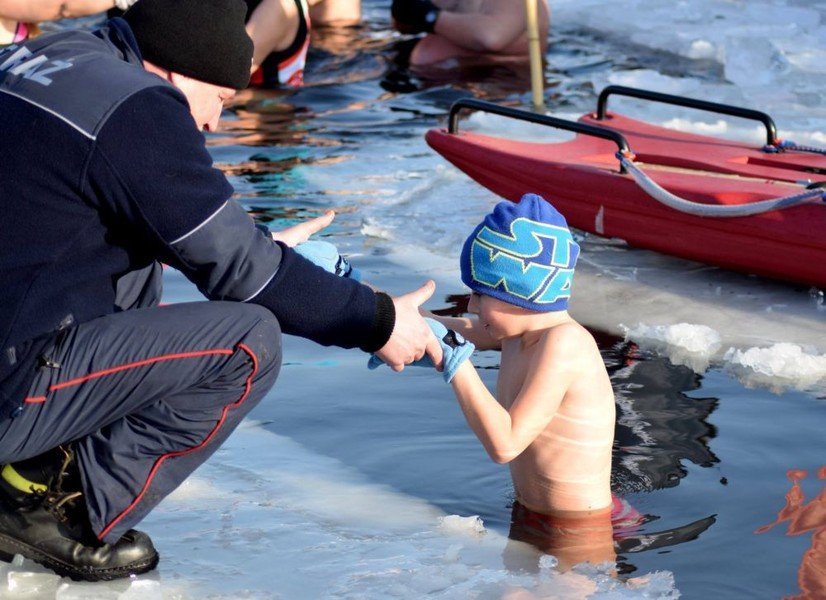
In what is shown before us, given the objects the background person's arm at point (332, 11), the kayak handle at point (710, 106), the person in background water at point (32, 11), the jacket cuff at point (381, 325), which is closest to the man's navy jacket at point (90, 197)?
the jacket cuff at point (381, 325)

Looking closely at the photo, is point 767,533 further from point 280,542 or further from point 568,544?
point 280,542

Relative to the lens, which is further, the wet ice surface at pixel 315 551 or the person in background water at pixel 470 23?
the person in background water at pixel 470 23

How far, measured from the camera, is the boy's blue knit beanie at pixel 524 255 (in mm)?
3189

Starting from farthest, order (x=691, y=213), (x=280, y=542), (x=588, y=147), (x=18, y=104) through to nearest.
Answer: (x=588, y=147)
(x=691, y=213)
(x=280, y=542)
(x=18, y=104)

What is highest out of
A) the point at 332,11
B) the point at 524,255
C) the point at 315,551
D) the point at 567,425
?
the point at 524,255

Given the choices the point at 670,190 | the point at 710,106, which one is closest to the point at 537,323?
the point at 670,190

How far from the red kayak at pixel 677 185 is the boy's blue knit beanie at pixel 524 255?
2063mm

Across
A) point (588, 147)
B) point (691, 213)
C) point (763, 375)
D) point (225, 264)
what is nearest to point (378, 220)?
point (588, 147)

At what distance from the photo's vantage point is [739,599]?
2.98 metres

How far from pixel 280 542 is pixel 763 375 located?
190cm

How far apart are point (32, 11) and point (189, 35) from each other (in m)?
4.86

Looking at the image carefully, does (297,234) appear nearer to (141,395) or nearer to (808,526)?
(141,395)

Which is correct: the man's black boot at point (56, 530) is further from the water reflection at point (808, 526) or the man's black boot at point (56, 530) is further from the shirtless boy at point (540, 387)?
the water reflection at point (808, 526)

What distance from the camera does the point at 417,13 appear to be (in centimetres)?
1005
